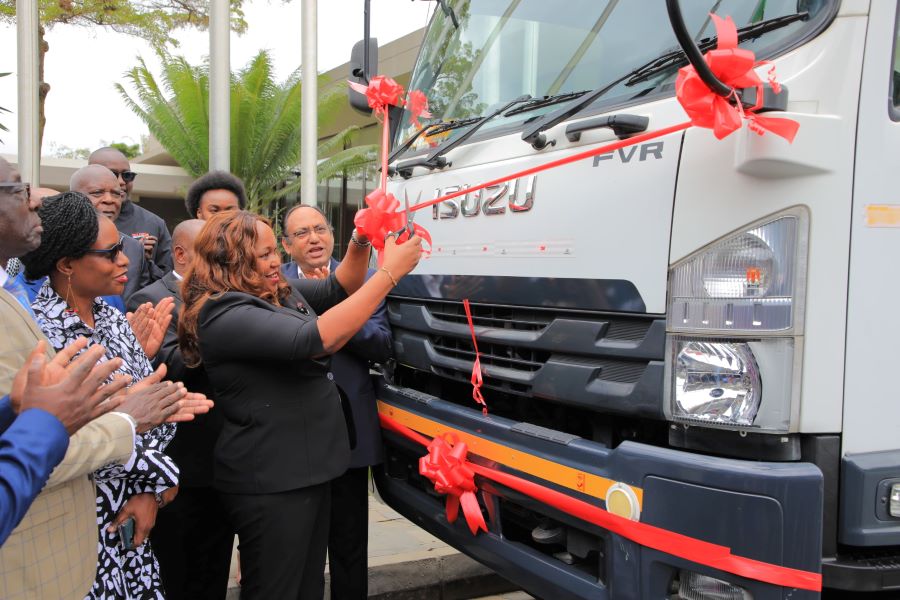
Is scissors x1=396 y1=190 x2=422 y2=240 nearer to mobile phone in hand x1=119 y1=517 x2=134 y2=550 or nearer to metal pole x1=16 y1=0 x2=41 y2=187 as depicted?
mobile phone in hand x1=119 y1=517 x2=134 y2=550

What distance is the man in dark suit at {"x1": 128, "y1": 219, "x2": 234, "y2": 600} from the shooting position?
9.93ft

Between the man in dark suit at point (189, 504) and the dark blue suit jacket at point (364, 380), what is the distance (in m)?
0.58

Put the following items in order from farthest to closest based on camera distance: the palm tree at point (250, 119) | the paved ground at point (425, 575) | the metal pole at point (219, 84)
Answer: the palm tree at point (250, 119)
the metal pole at point (219, 84)
the paved ground at point (425, 575)

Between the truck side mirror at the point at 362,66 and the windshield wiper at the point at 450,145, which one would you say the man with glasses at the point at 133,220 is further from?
the windshield wiper at the point at 450,145

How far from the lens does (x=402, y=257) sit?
2.52 meters

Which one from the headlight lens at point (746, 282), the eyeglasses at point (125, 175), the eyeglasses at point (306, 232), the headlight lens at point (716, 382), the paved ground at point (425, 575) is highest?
the eyeglasses at point (125, 175)

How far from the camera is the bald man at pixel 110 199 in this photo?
3.80 m

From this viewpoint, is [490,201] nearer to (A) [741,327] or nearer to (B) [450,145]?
Result: (B) [450,145]

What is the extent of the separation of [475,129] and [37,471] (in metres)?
2.17

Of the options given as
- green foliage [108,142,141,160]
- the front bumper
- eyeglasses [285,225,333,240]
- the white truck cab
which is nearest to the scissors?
the white truck cab

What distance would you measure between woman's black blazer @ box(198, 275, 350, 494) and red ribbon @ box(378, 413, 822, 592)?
66 cm

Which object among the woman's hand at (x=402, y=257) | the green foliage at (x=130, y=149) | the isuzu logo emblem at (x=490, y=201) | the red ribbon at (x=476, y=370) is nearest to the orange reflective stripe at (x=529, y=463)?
the red ribbon at (x=476, y=370)

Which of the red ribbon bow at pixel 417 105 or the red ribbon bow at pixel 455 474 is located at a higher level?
the red ribbon bow at pixel 417 105

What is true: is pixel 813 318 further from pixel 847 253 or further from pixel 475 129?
pixel 475 129
